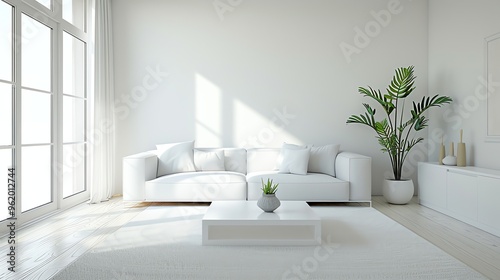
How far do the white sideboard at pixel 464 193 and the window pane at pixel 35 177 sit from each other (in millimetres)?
4548

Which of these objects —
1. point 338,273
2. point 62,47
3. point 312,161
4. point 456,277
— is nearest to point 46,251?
point 338,273

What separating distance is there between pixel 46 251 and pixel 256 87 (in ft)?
11.6

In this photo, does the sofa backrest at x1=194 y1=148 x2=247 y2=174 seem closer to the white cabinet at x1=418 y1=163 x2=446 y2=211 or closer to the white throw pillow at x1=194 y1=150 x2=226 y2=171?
the white throw pillow at x1=194 y1=150 x2=226 y2=171

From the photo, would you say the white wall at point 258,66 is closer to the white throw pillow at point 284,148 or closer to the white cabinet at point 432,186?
the white throw pillow at point 284,148

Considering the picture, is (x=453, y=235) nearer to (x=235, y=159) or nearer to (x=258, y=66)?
(x=235, y=159)

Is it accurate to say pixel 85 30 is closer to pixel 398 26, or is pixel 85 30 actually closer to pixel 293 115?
pixel 293 115

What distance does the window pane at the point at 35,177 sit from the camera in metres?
3.75

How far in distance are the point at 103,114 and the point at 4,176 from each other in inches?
72.9

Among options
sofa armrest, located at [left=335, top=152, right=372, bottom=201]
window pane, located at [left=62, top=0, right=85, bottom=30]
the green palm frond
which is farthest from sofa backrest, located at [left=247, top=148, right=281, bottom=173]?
window pane, located at [left=62, top=0, right=85, bottom=30]

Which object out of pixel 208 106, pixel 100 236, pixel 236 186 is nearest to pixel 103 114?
pixel 208 106

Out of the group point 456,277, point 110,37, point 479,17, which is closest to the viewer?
point 456,277

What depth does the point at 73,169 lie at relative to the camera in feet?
15.9

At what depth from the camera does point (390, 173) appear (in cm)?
553

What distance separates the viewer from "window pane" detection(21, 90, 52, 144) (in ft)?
12.3
